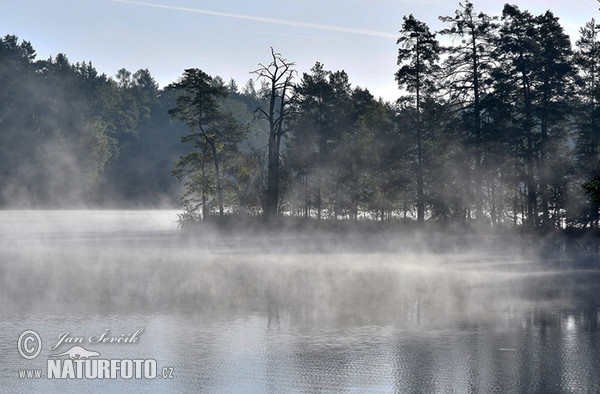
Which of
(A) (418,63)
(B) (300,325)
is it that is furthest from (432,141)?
(B) (300,325)

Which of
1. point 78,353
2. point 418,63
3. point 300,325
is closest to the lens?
point 78,353

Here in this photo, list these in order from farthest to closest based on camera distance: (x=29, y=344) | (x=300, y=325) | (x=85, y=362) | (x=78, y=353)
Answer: (x=300, y=325), (x=29, y=344), (x=78, y=353), (x=85, y=362)

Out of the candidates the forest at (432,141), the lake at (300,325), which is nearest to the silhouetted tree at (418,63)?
the forest at (432,141)

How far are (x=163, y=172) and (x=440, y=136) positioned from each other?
117 meters

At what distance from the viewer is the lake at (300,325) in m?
12.2

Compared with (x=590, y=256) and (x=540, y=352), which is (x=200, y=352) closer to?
(x=540, y=352)

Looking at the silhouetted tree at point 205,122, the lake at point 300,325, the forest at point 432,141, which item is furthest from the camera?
the silhouetted tree at point 205,122

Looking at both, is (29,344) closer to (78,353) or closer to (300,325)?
(78,353)

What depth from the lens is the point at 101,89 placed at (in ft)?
537

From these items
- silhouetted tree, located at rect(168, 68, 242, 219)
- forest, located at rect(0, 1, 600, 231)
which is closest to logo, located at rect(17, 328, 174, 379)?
forest, located at rect(0, 1, 600, 231)

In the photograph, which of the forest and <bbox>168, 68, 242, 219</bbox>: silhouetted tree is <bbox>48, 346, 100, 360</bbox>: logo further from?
<bbox>168, 68, 242, 219</bbox>: silhouetted tree

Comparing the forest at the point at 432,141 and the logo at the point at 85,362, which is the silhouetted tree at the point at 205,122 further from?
the logo at the point at 85,362

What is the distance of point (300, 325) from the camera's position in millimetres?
17172

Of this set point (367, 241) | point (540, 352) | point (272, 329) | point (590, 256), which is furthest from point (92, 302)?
point (367, 241)
